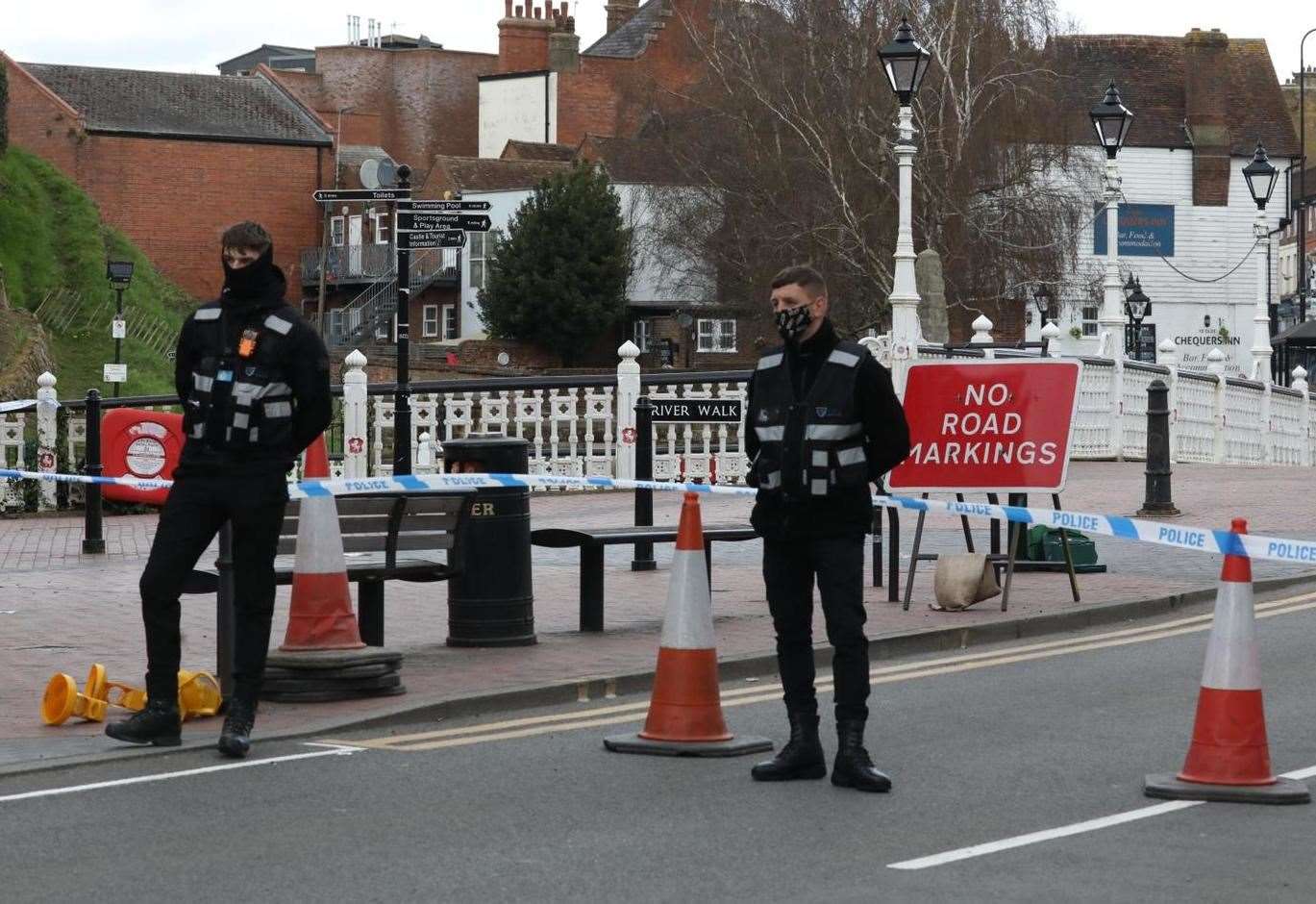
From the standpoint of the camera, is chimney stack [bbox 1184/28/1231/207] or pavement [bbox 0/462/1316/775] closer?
pavement [bbox 0/462/1316/775]

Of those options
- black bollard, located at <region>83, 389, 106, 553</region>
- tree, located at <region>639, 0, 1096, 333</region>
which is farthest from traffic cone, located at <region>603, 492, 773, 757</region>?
tree, located at <region>639, 0, 1096, 333</region>

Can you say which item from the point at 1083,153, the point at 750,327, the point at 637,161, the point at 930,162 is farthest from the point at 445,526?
the point at 637,161

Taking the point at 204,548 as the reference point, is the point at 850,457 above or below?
above

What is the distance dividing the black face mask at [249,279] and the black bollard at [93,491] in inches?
377

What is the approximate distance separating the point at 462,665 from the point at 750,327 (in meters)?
54.6

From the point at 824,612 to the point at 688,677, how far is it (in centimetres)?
81

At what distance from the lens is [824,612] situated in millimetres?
7836

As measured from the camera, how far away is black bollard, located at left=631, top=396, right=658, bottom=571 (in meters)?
15.6

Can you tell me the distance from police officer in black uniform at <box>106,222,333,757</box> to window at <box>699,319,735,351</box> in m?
61.5

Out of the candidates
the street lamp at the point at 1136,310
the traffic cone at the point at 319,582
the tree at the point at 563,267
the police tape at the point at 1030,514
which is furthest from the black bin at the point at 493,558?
the tree at the point at 563,267

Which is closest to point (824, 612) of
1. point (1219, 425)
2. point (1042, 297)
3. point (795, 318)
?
point (795, 318)

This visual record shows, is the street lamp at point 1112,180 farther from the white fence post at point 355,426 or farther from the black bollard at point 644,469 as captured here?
the black bollard at point 644,469

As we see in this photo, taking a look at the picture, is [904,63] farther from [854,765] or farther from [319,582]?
A: [854,765]

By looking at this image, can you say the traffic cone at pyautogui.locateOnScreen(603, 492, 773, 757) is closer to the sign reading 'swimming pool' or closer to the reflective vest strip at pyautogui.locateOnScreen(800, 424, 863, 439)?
the reflective vest strip at pyautogui.locateOnScreen(800, 424, 863, 439)
